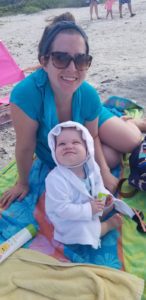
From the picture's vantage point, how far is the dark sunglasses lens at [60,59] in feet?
6.38

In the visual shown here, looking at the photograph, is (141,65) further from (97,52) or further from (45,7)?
(45,7)

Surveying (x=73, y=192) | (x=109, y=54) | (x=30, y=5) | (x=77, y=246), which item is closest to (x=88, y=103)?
(x=73, y=192)

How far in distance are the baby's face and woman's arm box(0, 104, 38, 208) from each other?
26 centimetres

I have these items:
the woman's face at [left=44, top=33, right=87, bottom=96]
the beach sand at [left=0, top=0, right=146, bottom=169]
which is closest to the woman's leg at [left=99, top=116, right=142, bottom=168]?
the woman's face at [left=44, top=33, right=87, bottom=96]

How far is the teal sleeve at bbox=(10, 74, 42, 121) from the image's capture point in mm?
2115

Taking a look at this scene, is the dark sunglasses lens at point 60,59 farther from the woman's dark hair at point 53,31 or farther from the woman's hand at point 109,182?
the woman's hand at point 109,182

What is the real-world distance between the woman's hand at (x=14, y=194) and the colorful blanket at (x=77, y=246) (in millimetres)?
34

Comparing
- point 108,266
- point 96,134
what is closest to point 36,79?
point 96,134

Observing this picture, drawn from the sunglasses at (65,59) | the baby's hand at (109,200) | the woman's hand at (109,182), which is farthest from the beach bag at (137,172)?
the sunglasses at (65,59)

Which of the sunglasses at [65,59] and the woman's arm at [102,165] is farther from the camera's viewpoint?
the woman's arm at [102,165]

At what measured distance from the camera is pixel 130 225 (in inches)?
85.1

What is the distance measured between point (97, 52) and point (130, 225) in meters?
5.31

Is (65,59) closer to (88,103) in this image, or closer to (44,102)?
(44,102)

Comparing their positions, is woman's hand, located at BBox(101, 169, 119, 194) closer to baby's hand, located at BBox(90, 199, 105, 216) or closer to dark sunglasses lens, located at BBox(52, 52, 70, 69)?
baby's hand, located at BBox(90, 199, 105, 216)
